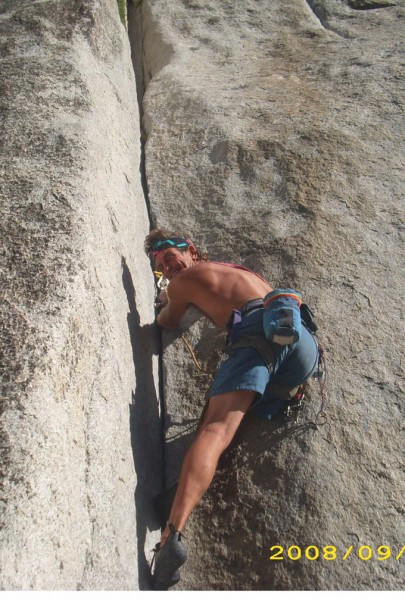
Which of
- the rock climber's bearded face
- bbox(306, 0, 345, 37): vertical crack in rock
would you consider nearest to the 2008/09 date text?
the rock climber's bearded face

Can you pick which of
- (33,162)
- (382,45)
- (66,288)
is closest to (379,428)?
(66,288)

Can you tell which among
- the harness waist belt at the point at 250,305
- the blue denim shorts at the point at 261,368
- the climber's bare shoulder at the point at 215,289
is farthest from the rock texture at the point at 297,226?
the harness waist belt at the point at 250,305

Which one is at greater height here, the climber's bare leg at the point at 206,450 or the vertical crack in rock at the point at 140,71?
the vertical crack in rock at the point at 140,71

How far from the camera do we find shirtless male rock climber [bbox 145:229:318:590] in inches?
119

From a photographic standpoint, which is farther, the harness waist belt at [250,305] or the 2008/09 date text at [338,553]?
the harness waist belt at [250,305]

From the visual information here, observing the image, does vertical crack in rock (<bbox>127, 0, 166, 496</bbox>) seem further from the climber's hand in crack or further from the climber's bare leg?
the climber's bare leg

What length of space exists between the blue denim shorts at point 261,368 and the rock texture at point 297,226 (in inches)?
9.3

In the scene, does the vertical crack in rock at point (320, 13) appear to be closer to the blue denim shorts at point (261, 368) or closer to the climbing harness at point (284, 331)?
the climbing harness at point (284, 331)

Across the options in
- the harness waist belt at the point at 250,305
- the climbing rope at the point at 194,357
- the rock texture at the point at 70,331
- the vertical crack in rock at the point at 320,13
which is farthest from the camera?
the vertical crack in rock at the point at 320,13

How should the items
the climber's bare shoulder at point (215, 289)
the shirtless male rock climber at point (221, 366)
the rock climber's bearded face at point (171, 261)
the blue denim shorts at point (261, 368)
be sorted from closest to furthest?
the shirtless male rock climber at point (221, 366)
the blue denim shorts at point (261, 368)
the climber's bare shoulder at point (215, 289)
the rock climber's bearded face at point (171, 261)

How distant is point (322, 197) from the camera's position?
5023 mm

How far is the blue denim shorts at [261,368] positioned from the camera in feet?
11.0

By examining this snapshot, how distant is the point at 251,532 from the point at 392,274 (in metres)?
2.01

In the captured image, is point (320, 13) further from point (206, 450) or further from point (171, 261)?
point (206, 450)
